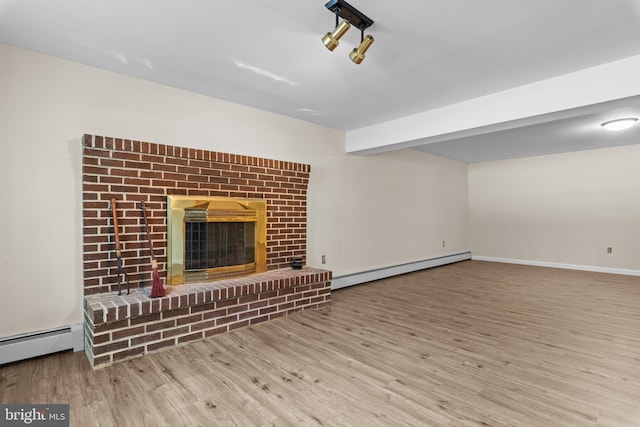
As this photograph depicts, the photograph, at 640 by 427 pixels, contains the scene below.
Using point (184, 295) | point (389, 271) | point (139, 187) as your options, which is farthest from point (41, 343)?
point (389, 271)

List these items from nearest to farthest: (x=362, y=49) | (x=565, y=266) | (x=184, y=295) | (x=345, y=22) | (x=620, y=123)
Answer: (x=345, y=22), (x=362, y=49), (x=184, y=295), (x=620, y=123), (x=565, y=266)

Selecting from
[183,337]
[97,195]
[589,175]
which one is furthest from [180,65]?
[589,175]

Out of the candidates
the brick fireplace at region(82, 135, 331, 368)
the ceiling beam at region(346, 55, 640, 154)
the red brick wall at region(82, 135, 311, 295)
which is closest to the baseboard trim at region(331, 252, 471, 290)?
the brick fireplace at region(82, 135, 331, 368)

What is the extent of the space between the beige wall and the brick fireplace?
17.5ft

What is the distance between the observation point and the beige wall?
5648mm

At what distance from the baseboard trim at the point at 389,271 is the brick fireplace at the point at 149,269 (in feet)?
3.11

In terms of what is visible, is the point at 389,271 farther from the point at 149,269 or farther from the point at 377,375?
the point at 149,269

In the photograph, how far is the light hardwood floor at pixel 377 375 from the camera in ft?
5.61

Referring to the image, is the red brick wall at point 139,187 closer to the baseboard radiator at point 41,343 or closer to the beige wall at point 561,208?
the baseboard radiator at point 41,343

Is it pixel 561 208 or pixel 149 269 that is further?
pixel 561 208

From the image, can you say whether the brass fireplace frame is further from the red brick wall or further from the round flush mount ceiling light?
the round flush mount ceiling light

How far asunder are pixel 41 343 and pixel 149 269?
34.0 inches

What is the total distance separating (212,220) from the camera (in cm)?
317

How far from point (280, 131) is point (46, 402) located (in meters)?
3.12
